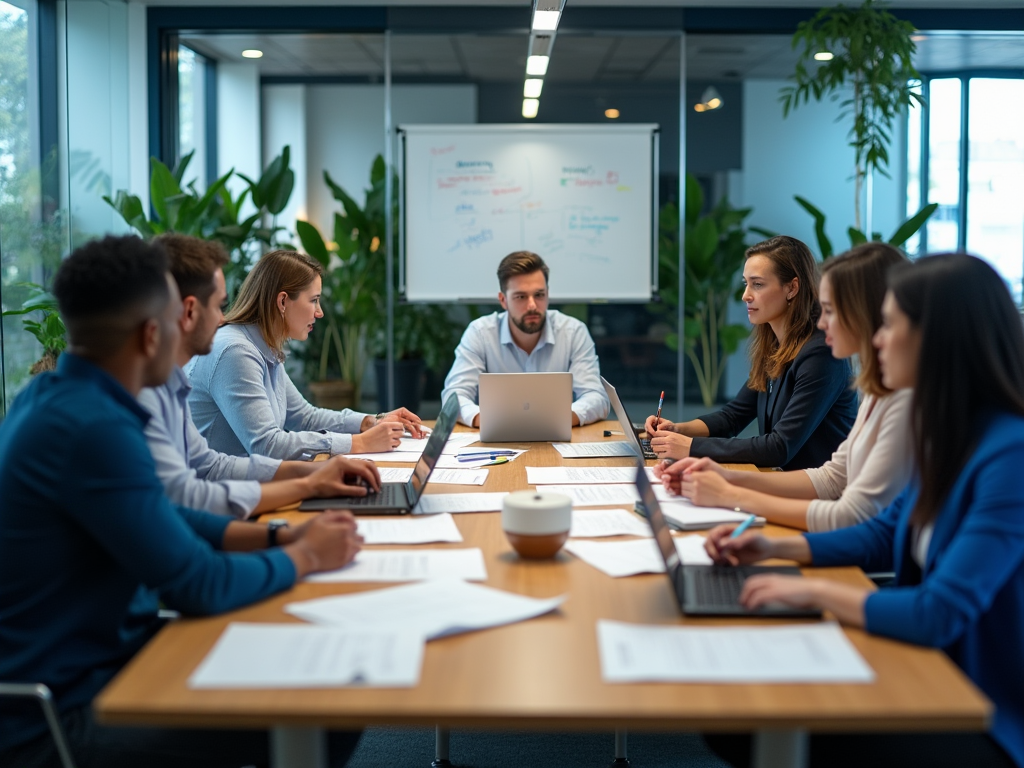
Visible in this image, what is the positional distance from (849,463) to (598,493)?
56 centimetres

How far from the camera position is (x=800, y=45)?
18.8ft

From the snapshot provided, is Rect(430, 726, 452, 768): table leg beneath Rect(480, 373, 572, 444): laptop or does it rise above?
beneath

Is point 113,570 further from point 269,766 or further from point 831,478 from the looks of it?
→ point 831,478

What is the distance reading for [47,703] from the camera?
4.25 feet

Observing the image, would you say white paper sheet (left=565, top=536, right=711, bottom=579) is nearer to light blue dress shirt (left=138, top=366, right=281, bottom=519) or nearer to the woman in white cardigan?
the woman in white cardigan

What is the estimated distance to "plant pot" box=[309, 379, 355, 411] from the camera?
655cm

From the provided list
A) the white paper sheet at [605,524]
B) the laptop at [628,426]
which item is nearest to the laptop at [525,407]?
the laptop at [628,426]

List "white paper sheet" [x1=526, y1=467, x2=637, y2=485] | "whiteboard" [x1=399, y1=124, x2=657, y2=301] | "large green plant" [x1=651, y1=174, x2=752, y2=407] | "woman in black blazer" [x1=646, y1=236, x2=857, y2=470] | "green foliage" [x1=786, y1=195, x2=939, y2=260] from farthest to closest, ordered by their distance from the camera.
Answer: "large green plant" [x1=651, y1=174, x2=752, y2=407] < "whiteboard" [x1=399, y1=124, x2=657, y2=301] < "green foliage" [x1=786, y1=195, x2=939, y2=260] < "woman in black blazer" [x1=646, y1=236, x2=857, y2=470] < "white paper sheet" [x1=526, y1=467, x2=637, y2=485]

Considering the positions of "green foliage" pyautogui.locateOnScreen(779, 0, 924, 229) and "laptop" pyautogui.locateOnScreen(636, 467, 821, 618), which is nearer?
"laptop" pyautogui.locateOnScreen(636, 467, 821, 618)

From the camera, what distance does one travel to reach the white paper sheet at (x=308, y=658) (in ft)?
3.84

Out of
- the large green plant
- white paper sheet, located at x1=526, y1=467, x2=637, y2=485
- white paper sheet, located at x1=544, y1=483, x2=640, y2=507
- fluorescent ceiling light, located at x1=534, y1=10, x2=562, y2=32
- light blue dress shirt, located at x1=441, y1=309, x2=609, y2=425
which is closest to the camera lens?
white paper sheet, located at x1=544, y1=483, x2=640, y2=507

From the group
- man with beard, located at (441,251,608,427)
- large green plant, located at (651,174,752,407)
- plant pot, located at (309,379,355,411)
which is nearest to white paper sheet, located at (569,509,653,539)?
man with beard, located at (441,251,608,427)

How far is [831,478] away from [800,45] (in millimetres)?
4258

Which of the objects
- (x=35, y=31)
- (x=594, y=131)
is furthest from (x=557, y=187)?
(x=35, y=31)
